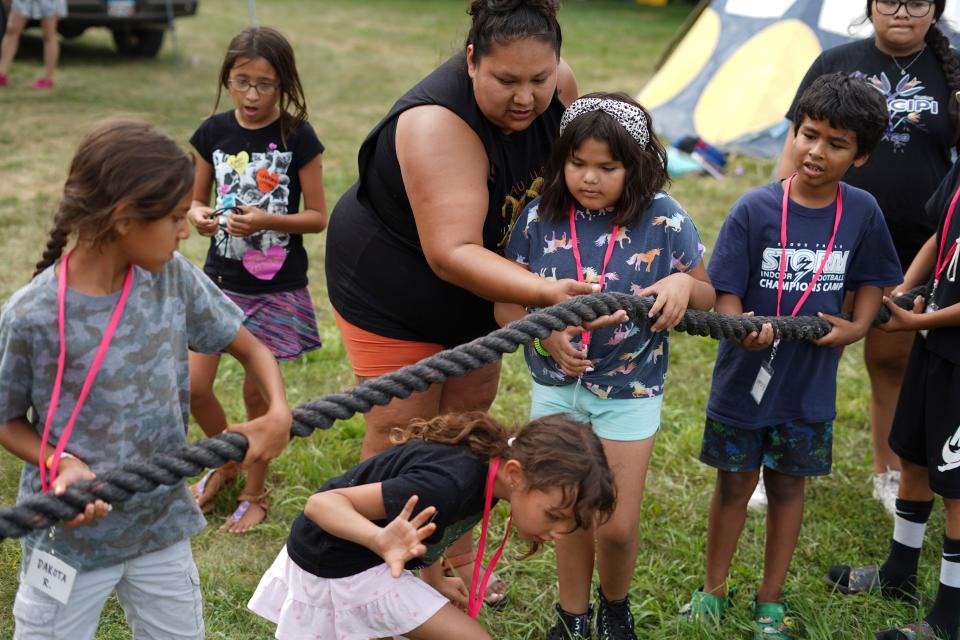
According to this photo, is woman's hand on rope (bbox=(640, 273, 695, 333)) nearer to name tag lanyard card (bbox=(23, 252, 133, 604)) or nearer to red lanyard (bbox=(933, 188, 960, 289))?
red lanyard (bbox=(933, 188, 960, 289))

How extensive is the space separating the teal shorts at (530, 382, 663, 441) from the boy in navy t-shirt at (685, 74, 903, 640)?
0.33m

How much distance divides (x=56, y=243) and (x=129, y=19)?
11.0 m

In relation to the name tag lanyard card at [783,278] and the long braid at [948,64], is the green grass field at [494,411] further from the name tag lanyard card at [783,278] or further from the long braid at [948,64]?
the long braid at [948,64]

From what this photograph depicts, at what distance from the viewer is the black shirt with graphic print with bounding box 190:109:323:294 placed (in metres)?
3.84

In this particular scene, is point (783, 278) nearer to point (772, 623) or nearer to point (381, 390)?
point (772, 623)

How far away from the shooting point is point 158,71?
40.0ft

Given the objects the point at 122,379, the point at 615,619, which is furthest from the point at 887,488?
the point at 122,379

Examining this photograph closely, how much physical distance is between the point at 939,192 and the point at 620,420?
1.35 meters

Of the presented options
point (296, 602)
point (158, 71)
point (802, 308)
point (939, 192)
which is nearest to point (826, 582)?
point (802, 308)

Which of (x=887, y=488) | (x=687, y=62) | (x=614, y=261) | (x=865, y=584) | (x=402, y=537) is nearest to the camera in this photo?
(x=402, y=537)

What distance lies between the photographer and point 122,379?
216cm

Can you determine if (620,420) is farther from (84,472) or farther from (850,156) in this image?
(84,472)

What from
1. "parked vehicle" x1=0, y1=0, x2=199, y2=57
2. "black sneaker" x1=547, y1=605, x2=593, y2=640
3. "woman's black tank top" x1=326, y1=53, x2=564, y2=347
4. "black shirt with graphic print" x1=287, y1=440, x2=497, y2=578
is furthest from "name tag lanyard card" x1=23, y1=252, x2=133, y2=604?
"parked vehicle" x1=0, y1=0, x2=199, y2=57

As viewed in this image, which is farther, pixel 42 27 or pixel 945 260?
pixel 42 27
